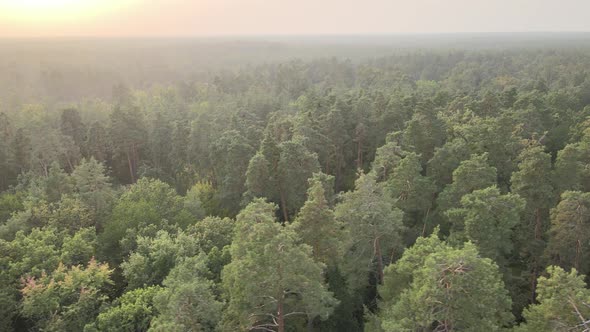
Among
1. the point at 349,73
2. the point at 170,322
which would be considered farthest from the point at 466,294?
the point at 349,73

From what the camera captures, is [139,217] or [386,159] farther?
[386,159]

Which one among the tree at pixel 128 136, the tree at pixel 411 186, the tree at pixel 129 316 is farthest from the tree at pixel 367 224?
the tree at pixel 128 136

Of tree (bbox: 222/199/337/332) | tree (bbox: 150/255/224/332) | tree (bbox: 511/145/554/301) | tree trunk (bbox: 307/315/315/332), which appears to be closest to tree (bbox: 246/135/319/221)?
tree trunk (bbox: 307/315/315/332)

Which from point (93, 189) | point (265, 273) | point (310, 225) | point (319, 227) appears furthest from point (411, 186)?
point (93, 189)

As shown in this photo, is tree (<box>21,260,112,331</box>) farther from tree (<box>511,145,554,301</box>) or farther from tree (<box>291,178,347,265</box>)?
tree (<box>511,145,554,301</box>)

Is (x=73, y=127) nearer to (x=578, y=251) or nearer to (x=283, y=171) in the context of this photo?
(x=283, y=171)

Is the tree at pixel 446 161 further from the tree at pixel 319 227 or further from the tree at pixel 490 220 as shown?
the tree at pixel 319 227
